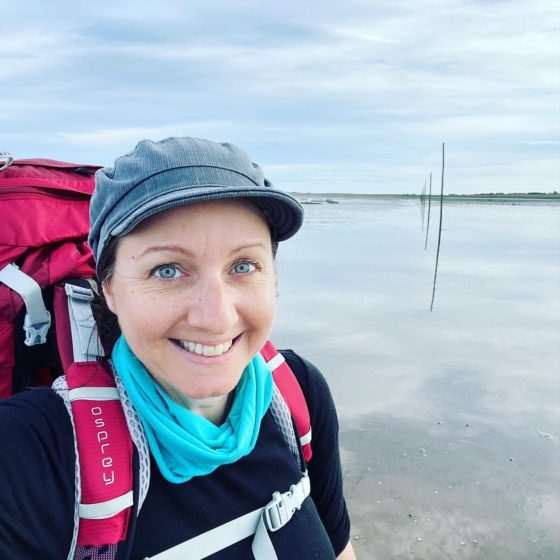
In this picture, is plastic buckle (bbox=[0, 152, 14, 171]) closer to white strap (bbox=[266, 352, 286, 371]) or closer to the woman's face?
the woman's face

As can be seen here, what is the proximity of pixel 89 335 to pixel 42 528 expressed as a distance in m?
0.58

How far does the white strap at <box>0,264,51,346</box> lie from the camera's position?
1.83 meters

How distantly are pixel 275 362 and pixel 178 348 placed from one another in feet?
1.66

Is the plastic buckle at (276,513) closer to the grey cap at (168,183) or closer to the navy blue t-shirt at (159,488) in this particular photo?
the navy blue t-shirt at (159,488)

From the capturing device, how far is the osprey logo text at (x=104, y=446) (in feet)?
4.45

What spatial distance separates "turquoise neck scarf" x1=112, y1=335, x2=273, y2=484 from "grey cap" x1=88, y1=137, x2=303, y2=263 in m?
0.36

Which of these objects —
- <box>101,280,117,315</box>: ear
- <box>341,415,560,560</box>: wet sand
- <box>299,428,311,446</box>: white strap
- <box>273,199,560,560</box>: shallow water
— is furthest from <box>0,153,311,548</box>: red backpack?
<box>273,199,560,560</box>: shallow water

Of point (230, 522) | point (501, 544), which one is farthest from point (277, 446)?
point (501, 544)

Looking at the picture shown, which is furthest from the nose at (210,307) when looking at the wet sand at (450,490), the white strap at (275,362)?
the wet sand at (450,490)

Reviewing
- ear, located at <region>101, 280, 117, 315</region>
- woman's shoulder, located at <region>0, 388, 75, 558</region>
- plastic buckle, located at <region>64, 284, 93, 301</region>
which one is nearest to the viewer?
woman's shoulder, located at <region>0, 388, 75, 558</region>

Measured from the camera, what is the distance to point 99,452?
1.37 metres

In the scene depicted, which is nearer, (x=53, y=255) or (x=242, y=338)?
(x=242, y=338)

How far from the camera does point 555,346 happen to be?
21.7ft

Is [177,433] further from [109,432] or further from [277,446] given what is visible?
[277,446]
